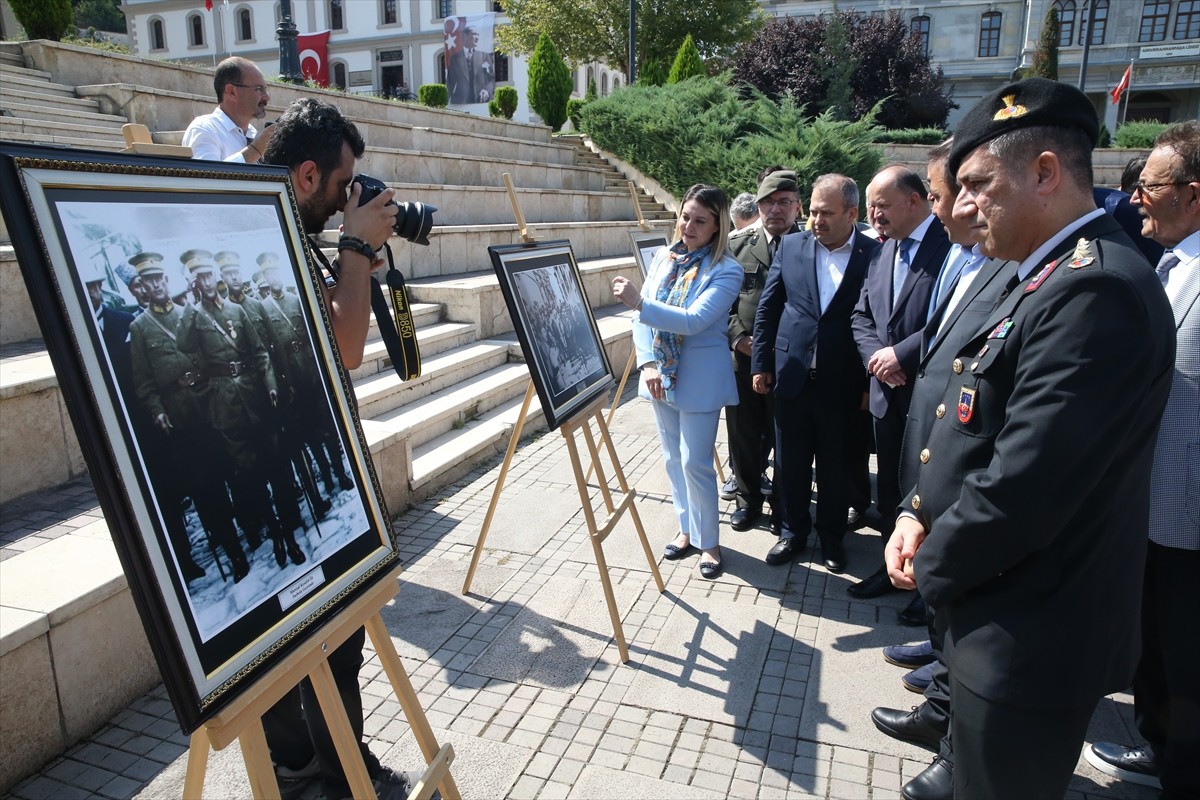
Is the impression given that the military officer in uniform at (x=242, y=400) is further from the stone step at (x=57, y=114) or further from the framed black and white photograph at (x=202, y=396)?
the stone step at (x=57, y=114)

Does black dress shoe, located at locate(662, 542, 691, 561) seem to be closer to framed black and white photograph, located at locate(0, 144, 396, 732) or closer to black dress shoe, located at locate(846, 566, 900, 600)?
black dress shoe, located at locate(846, 566, 900, 600)

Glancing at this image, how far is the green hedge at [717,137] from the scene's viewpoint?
14156 millimetres

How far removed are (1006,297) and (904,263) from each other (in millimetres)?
2165

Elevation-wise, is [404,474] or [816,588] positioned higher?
[404,474]

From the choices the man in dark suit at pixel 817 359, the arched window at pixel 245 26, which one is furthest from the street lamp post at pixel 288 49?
the arched window at pixel 245 26

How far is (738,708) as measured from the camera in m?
3.04

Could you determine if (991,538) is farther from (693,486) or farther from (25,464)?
(25,464)

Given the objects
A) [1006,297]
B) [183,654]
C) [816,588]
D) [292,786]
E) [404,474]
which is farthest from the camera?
[404,474]

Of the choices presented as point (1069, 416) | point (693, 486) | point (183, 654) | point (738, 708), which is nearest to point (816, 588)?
point (693, 486)

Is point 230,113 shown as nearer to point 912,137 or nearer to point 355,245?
point 355,245

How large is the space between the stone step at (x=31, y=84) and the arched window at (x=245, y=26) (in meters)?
45.0

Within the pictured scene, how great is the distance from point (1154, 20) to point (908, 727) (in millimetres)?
51451

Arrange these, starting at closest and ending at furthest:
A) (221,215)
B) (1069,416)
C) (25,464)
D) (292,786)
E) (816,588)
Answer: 1. (1069,416)
2. (221,215)
3. (292,786)
4. (25,464)
5. (816,588)

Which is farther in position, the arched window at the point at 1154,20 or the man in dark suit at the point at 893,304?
the arched window at the point at 1154,20
